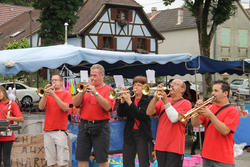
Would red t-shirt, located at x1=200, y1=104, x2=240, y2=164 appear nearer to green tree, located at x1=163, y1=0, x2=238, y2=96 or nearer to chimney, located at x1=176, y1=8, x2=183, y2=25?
green tree, located at x1=163, y1=0, x2=238, y2=96

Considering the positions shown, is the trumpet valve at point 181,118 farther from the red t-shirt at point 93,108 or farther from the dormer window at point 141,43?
the dormer window at point 141,43

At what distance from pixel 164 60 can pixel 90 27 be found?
21.2 meters

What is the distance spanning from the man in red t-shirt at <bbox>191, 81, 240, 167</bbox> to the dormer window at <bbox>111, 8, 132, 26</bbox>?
82.7 ft

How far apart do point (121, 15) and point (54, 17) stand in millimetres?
12040

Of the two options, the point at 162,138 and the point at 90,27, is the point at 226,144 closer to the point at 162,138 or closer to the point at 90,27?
the point at 162,138

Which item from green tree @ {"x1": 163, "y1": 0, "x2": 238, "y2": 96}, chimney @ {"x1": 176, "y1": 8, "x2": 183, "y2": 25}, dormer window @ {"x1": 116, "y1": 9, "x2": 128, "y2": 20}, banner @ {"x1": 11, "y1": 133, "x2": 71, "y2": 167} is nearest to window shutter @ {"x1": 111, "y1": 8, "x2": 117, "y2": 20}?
dormer window @ {"x1": 116, "y1": 9, "x2": 128, "y2": 20}

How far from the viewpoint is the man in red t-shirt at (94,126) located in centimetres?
457

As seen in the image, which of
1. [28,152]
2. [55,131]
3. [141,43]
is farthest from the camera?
[141,43]

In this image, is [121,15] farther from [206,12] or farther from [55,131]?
[55,131]

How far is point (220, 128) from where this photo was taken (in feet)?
12.0

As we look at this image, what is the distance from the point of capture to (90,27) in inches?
1094

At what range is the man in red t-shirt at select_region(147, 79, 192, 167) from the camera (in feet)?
13.6

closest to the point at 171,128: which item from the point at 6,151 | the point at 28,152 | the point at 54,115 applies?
the point at 54,115

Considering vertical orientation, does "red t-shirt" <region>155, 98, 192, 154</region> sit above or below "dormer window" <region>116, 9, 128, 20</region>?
below
